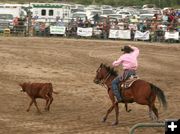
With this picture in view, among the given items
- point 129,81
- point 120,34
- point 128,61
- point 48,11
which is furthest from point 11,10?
point 129,81

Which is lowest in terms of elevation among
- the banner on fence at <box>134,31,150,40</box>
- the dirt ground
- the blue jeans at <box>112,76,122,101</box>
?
the dirt ground

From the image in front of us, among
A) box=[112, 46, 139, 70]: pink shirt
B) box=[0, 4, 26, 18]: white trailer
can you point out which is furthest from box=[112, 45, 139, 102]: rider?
box=[0, 4, 26, 18]: white trailer

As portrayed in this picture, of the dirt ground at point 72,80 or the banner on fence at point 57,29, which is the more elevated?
the banner on fence at point 57,29

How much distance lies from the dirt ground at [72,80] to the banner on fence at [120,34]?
2.09 m

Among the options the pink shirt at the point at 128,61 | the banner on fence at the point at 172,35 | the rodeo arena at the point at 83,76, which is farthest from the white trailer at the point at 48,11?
the pink shirt at the point at 128,61

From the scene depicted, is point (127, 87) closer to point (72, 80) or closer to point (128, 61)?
point (128, 61)

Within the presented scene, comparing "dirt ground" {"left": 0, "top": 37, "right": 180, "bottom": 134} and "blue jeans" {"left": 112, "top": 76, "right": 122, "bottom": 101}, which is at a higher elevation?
"blue jeans" {"left": 112, "top": 76, "right": 122, "bottom": 101}

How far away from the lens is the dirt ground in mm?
12570

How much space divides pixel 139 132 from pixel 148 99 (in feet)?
2.70

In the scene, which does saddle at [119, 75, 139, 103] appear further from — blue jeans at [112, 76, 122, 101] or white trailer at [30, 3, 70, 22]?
white trailer at [30, 3, 70, 22]

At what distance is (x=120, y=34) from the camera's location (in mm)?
36000

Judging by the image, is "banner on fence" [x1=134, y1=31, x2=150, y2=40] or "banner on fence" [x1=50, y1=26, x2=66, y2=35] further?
"banner on fence" [x1=50, y1=26, x2=66, y2=35]

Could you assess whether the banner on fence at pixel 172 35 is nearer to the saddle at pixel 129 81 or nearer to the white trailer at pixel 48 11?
the white trailer at pixel 48 11

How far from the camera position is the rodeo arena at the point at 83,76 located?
40.2ft
